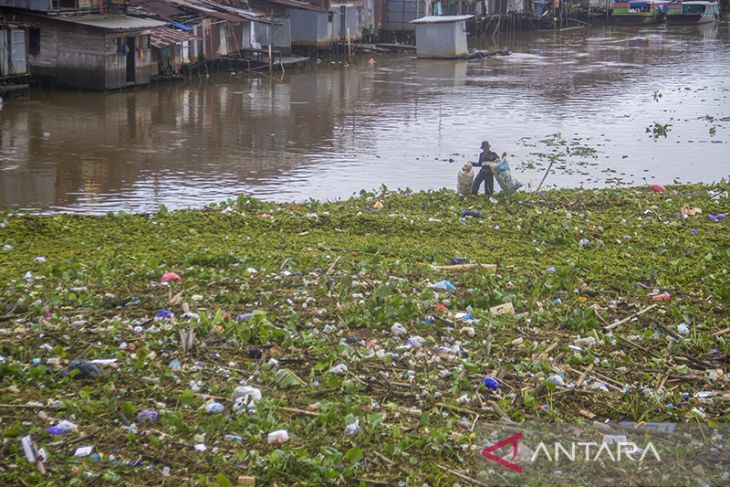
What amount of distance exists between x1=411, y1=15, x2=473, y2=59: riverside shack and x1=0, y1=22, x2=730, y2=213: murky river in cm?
435

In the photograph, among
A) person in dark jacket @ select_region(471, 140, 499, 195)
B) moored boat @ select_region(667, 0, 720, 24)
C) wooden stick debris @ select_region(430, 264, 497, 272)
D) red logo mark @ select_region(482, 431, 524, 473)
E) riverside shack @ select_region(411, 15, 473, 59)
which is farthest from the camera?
moored boat @ select_region(667, 0, 720, 24)

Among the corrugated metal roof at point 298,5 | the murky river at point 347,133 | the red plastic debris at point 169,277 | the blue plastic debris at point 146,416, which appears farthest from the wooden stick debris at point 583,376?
the corrugated metal roof at point 298,5

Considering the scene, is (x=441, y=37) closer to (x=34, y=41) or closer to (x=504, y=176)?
(x=34, y=41)

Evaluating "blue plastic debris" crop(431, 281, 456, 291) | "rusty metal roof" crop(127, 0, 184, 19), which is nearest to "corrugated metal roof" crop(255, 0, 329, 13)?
"rusty metal roof" crop(127, 0, 184, 19)

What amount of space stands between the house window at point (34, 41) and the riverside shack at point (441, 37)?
17.4 metres

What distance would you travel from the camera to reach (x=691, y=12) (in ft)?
189

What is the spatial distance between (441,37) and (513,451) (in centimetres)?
3596

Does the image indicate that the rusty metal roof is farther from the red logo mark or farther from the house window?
the red logo mark

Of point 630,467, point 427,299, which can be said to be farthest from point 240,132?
point 630,467

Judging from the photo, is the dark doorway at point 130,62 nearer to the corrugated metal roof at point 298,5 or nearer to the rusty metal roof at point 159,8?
the rusty metal roof at point 159,8

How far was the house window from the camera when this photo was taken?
86.5ft

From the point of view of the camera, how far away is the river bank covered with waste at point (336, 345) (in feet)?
15.9

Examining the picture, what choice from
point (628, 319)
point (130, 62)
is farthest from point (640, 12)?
point (628, 319)

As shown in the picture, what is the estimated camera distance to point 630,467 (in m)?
4.66
